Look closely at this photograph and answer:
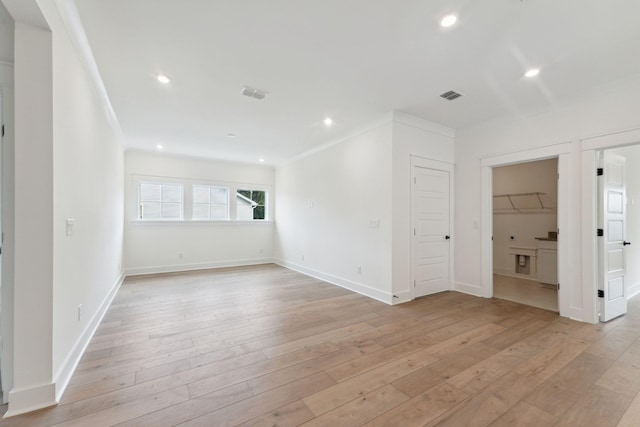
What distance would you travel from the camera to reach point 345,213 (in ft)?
15.3

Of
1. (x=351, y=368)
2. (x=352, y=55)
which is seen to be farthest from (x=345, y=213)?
(x=351, y=368)

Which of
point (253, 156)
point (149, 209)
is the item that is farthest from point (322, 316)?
point (149, 209)

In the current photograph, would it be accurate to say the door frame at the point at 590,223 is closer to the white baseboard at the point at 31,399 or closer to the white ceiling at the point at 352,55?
the white ceiling at the point at 352,55

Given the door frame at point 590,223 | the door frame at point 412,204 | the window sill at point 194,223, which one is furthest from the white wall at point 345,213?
the door frame at point 590,223

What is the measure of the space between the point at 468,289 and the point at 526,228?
2.53 metres

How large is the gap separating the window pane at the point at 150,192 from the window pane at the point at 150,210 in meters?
0.09

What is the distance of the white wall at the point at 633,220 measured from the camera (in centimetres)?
402

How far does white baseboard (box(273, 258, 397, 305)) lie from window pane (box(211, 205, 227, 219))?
205cm

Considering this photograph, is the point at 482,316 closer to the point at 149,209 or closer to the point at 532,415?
the point at 532,415

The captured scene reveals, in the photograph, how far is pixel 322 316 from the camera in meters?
3.28

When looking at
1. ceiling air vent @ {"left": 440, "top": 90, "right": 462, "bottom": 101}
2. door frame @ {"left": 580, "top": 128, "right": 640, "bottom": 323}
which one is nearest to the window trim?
ceiling air vent @ {"left": 440, "top": 90, "right": 462, "bottom": 101}

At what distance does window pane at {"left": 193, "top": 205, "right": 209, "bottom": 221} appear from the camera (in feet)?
20.7

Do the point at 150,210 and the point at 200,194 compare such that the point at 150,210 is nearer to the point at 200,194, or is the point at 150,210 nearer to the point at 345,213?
the point at 200,194

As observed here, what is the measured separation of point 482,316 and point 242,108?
13.5 feet
